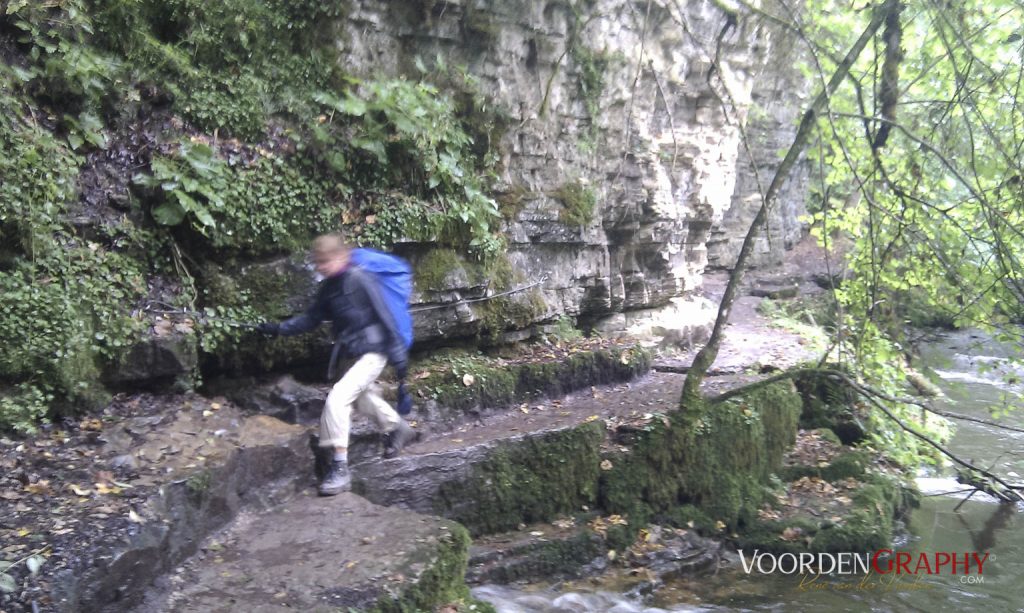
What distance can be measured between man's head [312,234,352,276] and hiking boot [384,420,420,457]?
143cm

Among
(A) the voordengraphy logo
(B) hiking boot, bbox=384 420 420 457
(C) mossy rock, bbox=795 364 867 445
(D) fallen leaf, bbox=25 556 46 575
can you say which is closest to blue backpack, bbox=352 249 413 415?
(B) hiking boot, bbox=384 420 420 457

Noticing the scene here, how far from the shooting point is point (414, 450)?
20.8ft

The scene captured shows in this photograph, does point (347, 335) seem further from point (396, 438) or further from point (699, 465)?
point (699, 465)

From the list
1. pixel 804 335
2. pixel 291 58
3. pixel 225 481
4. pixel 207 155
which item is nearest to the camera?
pixel 225 481

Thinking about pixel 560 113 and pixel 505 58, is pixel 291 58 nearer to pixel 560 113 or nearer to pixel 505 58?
pixel 505 58

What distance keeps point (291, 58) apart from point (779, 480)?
7.28 meters

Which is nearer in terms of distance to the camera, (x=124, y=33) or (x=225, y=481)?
(x=225, y=481)

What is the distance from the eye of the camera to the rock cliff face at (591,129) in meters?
7.83

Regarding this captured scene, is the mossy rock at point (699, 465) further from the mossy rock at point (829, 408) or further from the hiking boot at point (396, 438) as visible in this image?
the mossy rock at point (829, 408)

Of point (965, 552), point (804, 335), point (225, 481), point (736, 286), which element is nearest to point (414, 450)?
point (225, 481)

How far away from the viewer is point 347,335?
551cm

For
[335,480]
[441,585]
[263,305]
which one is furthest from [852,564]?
[263,305]

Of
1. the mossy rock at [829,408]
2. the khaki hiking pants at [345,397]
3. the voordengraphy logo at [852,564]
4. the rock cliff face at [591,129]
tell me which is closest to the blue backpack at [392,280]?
the khaki hiking pants at [345,397]

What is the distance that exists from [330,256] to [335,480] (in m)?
1.75
